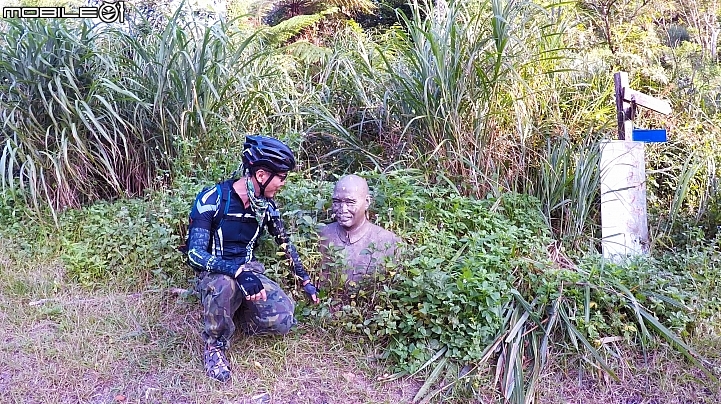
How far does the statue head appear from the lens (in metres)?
3.32

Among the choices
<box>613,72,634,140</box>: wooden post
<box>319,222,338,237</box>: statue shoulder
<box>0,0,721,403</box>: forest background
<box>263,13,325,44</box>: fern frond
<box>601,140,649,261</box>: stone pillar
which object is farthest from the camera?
<box>263,13,325,44</box>: fern frond

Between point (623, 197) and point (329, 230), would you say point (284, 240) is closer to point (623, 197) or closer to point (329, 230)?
point (329, 230)

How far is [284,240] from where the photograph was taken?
3209 mm

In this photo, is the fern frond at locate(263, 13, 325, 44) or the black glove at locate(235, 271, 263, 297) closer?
the black glove at locate(235, 271, 263, 297)

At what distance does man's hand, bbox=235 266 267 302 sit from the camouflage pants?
112 mm

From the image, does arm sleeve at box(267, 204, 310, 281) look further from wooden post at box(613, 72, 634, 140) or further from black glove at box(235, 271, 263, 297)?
wooden post at box(613, 72, 634, 140)

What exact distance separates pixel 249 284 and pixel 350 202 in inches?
33.5

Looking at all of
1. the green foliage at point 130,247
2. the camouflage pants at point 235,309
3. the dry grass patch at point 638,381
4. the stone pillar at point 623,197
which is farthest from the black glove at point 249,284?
the stone pillar at point 623,197

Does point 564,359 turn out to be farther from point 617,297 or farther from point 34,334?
point 34,334

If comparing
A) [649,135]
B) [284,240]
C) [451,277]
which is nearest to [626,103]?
[649,135]

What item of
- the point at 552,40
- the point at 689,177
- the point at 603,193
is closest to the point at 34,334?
the point at 603,193

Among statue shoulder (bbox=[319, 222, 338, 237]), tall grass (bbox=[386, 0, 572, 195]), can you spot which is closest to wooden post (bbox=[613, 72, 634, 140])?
tall grass (bbox=[386, 0, 572, 195])

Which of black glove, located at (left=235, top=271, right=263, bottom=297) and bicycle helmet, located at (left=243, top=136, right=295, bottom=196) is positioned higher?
bicycle helmet, located at (left=243, top=136, right=295, bottom=196)
